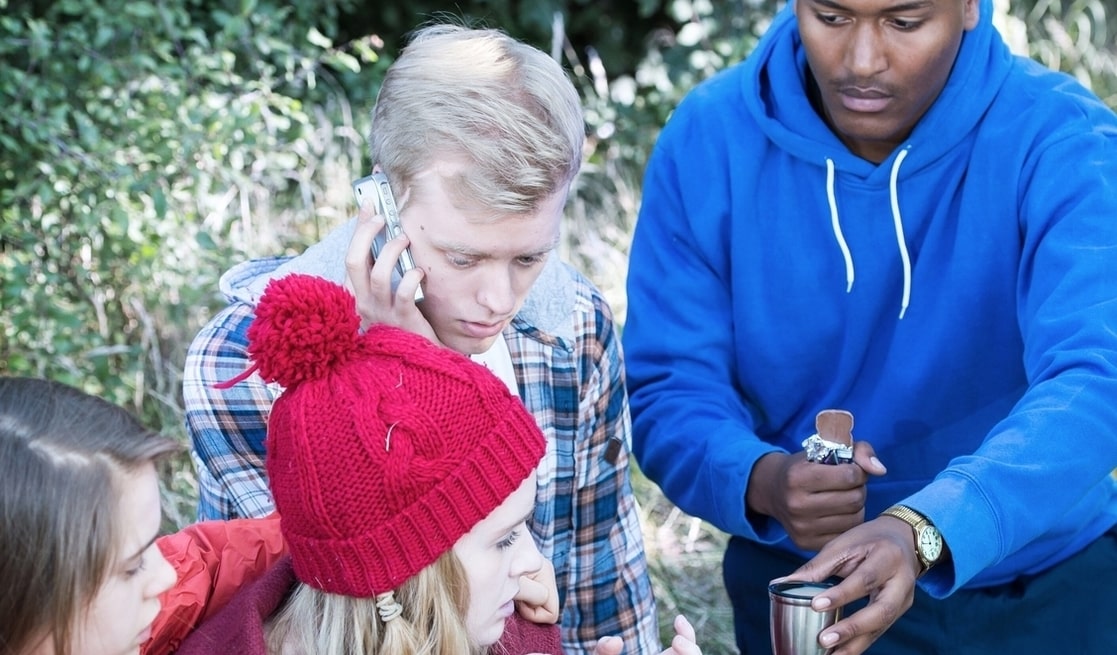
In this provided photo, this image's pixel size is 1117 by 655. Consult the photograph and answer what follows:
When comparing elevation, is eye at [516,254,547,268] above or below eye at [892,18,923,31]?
below

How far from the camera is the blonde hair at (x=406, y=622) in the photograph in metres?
2.13

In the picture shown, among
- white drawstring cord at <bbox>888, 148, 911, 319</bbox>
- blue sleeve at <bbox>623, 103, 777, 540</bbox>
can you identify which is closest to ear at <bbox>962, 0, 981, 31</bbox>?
white drawstring cord at <bbox>888, 148, 911, 319</bbox>

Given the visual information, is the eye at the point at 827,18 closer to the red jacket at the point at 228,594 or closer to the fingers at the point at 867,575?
the fingers at the point at 867,575

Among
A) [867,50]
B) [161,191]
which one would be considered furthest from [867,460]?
[161,191]

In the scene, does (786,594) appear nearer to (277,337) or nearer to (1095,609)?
(277,337)

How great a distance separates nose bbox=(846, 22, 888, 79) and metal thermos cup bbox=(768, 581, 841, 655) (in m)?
1.05

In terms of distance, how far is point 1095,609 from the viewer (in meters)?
2.97

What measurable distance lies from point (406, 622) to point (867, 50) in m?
1.40

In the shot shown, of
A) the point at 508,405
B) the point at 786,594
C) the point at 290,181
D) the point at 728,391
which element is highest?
the point at 508,405

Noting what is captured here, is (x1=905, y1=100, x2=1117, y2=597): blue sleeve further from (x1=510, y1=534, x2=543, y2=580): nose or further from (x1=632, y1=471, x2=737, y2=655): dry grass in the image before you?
(x1=632, y1=471, x2=737, y2=655): dry grass

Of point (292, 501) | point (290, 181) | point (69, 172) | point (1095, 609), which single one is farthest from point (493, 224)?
point (290, 181)

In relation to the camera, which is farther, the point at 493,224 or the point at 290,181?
the point at 290,181

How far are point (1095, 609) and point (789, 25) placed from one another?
1.41 m

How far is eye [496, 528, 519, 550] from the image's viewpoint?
2215mm
